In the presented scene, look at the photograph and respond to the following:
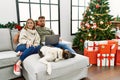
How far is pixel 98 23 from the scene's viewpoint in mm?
3932

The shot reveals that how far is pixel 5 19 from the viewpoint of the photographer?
338 cm

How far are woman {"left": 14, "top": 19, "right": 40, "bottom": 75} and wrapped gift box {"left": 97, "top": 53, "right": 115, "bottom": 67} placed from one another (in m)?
1.44

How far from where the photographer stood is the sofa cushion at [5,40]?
2.81 meters

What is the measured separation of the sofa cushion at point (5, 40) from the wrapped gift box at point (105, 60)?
1.98 metres

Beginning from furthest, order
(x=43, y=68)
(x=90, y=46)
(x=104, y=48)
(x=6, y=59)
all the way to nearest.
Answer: (x=90, y=46), (x=104, y=48), (x=6, y=59), (x=43, y=68)

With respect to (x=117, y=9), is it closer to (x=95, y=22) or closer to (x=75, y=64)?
(x=95, y=22)

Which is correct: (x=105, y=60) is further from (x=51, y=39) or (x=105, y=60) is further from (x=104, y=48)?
(x=51, y=39)

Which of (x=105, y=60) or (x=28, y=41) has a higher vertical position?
(x=28, y=41)

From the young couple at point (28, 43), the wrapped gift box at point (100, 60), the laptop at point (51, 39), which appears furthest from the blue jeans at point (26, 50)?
the wrapped gift box at point (100, 60)

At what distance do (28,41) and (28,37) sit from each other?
10 cm

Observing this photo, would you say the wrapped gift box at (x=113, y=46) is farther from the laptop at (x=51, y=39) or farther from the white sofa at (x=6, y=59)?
the white sofa at (x=6, y=59)

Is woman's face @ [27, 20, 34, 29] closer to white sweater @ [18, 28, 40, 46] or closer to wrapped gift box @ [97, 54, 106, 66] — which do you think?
white sweater @ [18, 28, 40, 46]

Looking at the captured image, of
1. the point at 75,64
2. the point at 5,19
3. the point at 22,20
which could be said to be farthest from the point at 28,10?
the point at 75,64

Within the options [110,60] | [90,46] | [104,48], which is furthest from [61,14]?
[110,60]
